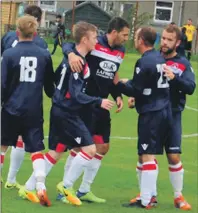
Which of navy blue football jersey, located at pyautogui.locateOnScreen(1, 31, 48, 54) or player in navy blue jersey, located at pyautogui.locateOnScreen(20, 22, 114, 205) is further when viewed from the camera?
navy blue football jersey, located at pyautogui.locateOnScreen(1, 31, 48, 54)

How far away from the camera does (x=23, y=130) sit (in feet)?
27.3

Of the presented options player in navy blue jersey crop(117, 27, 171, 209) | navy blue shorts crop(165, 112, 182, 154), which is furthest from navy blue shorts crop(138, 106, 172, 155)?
navy blue shorts crop(165, 112, 182, 154)

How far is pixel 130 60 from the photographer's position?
31.5 metres

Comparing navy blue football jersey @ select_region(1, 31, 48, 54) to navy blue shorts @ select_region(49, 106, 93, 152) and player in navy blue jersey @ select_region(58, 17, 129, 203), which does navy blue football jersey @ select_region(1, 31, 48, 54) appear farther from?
navy blue shorts @ select_region(49, 106, 93, 152)

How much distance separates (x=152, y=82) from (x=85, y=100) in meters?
0.87

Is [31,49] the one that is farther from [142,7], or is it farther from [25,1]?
[142,7]

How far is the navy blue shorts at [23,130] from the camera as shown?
324 inches

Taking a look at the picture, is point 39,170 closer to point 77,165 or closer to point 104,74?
point 77,165

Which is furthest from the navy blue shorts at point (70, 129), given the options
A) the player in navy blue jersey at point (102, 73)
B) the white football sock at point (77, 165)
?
the player in navy blue jersey at point (102, 73)

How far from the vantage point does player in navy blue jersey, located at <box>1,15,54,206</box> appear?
8086mm

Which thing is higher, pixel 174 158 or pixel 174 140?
pixel 174 140

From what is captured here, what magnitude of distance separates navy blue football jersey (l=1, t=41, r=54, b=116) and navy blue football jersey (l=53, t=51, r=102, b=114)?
202mm

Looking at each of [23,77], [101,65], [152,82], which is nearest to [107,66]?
[101,65]

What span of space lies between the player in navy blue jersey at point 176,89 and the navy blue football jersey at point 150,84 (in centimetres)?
15
